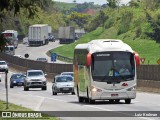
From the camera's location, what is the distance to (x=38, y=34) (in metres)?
141

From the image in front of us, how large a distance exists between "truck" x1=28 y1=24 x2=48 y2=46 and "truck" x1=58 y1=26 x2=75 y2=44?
976 cm

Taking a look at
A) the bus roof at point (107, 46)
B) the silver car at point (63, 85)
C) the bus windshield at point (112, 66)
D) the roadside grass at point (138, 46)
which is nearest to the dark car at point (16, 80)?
the silver car at point (63, 85)

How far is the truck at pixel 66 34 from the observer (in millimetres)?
165750

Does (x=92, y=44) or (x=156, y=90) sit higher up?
(x=92, y=44)

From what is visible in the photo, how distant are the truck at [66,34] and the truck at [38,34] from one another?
9.76 meters

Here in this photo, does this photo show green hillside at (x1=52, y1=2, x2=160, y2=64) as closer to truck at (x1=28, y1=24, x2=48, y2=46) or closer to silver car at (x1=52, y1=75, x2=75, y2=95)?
truck at (x1=28, y1=24, x2=48, y2=46)

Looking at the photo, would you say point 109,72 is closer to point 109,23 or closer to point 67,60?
point 67,60

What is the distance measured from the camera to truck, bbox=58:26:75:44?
165750 mm

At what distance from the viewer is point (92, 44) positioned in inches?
1398

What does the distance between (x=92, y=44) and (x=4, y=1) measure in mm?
13986


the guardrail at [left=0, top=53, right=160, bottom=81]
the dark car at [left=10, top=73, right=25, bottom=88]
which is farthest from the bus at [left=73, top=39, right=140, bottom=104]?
the dark car at [left=10, top=73, right=25, bottom=88]

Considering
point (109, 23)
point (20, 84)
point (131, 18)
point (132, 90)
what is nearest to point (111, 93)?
point (132, 90)

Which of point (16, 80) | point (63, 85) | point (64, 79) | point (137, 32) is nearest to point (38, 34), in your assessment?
point (137, 32)

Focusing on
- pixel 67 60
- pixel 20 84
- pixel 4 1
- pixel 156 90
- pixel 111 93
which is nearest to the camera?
pixel 4 1
